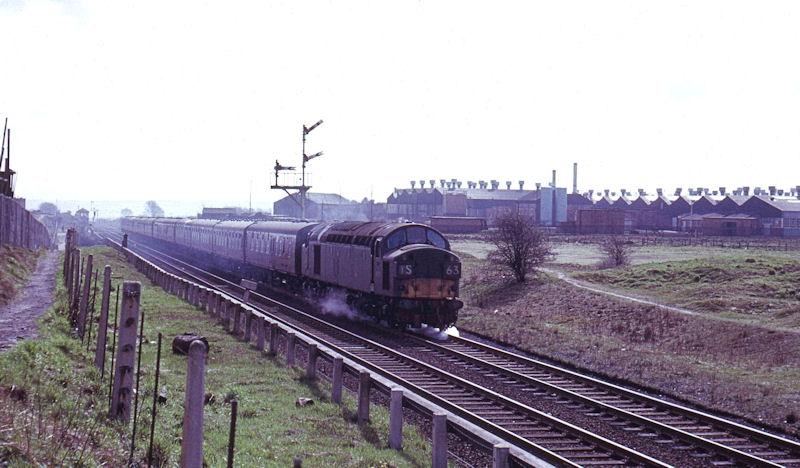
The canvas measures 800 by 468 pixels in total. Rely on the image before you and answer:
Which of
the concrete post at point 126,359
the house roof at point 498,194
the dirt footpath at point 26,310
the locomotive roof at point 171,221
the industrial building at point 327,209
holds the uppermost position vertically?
the house roof at point 498,194

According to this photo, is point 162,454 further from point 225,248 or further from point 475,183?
point 475,183

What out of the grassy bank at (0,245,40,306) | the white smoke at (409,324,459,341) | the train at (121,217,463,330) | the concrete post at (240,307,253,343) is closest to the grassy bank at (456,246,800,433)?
the white smoke at (409,324,459,341)

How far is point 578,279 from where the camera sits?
1523 inches

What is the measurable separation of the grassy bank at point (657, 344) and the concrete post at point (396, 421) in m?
7.39

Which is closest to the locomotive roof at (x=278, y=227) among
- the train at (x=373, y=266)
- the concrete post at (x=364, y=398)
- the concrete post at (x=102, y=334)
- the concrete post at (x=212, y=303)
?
the train at (x=373, y=266)

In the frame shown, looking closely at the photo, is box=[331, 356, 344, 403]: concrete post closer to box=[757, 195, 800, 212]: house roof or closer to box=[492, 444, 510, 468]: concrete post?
box=[492, 444, 510, 468]: concrete post

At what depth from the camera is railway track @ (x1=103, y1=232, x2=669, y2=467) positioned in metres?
11.6

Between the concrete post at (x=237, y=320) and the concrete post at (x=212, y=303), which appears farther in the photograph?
the concrete post at (x=212, y=303)

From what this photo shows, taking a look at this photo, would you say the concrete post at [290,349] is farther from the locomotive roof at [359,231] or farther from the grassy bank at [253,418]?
the locomotive roof at [359,231]

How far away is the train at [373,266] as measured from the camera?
2380 centimetres

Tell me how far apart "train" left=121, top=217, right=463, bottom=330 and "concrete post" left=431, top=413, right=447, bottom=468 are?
13.5 meters

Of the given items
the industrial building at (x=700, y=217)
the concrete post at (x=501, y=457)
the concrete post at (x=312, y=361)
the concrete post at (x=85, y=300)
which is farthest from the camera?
the industrial building at (x=700, y=217)

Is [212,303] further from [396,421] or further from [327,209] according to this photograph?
[327,209]

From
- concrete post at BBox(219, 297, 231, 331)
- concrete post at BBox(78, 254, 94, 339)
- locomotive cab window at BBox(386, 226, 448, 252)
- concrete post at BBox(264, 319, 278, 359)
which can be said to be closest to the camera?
concrete post at BBox(78, 254, 94, 339)
